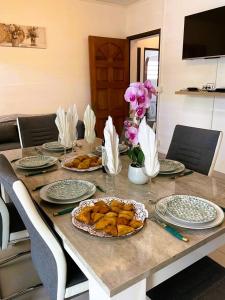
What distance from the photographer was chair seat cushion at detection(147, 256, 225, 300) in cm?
95

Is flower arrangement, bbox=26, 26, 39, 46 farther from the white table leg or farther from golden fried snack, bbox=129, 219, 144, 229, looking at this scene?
the white table leg

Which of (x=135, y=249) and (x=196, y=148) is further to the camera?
(x=196, y=148)

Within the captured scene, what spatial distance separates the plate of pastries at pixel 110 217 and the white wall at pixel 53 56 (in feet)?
11.2

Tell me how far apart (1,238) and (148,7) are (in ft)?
13.7

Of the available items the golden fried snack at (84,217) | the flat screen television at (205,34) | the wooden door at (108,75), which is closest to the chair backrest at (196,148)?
the golden fried snack at (84,217)

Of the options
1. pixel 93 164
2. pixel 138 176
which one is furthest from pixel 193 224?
pixel 93 164

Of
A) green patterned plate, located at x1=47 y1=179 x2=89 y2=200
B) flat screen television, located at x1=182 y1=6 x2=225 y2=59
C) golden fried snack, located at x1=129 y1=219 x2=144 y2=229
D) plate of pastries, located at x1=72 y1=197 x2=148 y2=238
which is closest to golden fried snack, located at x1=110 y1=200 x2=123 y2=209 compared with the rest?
plate of pastries, located at x1=72 y1=197 x2=148 y2=238

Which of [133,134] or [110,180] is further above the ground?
[133,134]

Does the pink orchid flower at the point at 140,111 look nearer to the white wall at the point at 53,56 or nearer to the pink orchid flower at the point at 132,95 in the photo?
the pink orchid flower at the point at 132,95

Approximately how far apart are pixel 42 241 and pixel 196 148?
1.24 meters

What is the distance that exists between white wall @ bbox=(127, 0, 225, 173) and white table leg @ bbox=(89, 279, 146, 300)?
295 cm

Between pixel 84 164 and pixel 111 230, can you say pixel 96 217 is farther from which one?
pixel 84 164

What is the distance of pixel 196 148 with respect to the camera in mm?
1740

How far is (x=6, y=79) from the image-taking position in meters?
3.80
